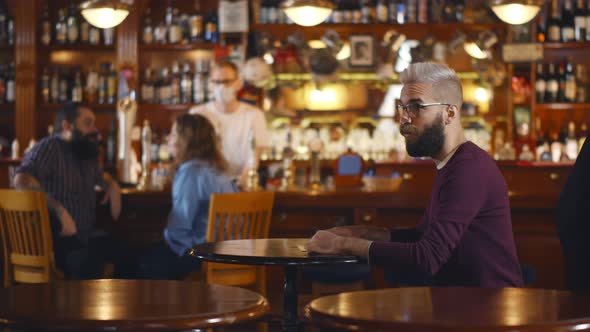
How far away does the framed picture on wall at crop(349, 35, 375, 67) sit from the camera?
8.10 meters

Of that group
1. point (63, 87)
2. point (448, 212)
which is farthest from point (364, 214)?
point (63, 87)

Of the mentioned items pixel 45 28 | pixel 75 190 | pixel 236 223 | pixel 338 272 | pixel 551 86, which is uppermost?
pixel 45 28

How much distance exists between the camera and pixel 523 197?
4.82m

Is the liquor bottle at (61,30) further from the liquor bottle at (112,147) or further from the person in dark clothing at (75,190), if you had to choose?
the person in dark clothing at (75,190)

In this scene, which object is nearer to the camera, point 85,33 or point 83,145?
point 83,145

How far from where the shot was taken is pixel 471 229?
2574 millimetres

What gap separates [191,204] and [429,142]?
2.10 meters

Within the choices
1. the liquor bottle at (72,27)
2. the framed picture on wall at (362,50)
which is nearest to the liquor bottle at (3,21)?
the liquor bottle at (72,27)

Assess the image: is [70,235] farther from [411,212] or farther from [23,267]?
[411,212]

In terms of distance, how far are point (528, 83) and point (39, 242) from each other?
4963 mm

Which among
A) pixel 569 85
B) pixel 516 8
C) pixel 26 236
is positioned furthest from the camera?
pixel 569 85

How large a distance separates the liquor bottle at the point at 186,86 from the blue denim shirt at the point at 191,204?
11.8 feet

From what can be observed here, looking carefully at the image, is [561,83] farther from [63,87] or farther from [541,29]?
[63,87]

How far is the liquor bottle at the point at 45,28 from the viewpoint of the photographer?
27.6ft
